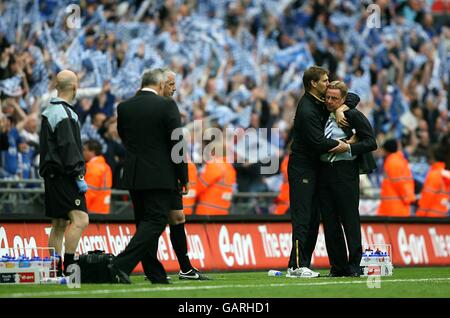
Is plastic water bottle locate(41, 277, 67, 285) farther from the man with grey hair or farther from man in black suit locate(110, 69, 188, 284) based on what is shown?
the man with grey hair

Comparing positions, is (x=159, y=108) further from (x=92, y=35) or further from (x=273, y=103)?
(x=273, y=103)

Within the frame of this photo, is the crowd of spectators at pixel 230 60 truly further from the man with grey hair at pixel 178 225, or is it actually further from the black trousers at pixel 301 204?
the black trousers at pixel 301 204

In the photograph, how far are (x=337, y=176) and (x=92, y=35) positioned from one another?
9.33 meters

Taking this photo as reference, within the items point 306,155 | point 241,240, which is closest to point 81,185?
point 306,155

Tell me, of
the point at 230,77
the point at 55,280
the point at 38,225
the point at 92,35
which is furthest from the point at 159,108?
the point at 230,77

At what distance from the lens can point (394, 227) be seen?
19.5 metres

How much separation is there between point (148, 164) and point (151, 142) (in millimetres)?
227

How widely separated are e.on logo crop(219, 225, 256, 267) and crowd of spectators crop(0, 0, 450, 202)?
275cm

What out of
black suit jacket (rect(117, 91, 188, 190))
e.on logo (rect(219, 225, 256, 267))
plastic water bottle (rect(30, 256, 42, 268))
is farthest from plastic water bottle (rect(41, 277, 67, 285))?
e.on logo (rect(219, 225, 256, 267))

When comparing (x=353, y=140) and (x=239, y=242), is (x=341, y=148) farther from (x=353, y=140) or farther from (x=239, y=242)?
(x=239, y=242)

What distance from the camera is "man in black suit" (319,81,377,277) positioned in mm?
13508

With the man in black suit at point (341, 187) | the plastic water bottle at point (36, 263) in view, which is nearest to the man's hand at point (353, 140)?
the man in black suit at point (341, 187)

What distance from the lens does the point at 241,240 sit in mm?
17516

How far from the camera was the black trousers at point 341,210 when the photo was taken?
13594 mm
